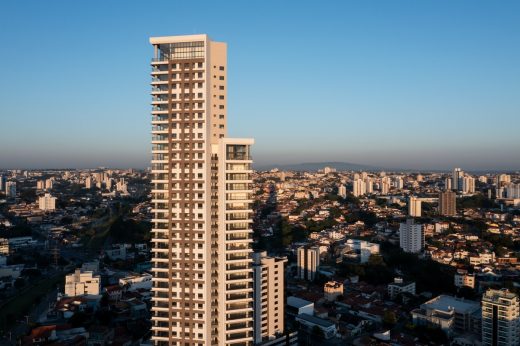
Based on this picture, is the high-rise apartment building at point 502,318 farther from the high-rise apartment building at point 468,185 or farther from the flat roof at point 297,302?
the high-rise apartment building at point 468,185

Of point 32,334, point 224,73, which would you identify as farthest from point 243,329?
point 32,334

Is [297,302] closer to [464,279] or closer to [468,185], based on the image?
[464,279]

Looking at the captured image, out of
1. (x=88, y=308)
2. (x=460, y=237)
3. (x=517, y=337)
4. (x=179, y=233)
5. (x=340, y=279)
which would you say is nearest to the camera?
(x=179, y=233)

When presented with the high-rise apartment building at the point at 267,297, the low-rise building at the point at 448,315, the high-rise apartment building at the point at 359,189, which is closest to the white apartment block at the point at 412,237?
the low-rise building at the point at 448,315

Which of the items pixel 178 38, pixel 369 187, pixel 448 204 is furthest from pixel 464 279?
pixel 369 187

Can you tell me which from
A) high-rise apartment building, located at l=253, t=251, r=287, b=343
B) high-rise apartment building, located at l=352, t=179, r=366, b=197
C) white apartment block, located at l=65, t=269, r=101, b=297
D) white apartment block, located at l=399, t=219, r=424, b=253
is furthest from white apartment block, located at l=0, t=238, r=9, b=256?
high-rise apartment building, located at l=352, t=179, r=366, b=197

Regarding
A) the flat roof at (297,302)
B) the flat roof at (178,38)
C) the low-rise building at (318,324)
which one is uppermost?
the flat roof at (178,38)

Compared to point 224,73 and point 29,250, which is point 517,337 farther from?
point 29,250
